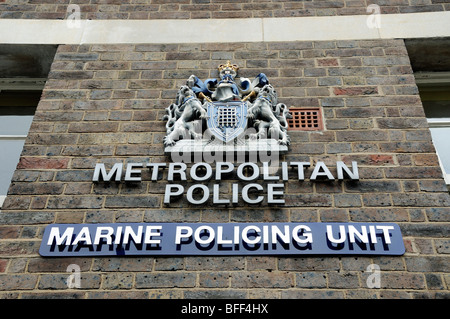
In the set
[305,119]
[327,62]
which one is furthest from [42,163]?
[327,62]

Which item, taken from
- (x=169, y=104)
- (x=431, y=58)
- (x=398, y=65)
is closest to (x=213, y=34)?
(x=169, y=104)

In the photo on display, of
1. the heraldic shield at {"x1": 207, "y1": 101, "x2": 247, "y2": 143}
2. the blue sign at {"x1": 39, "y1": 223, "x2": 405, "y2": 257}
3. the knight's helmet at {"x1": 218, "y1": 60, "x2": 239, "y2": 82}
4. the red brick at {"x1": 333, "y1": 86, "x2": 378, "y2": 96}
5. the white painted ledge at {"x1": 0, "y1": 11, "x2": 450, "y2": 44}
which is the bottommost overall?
the blue sign at {"x1": 39, "y1": 223, "x2": 405, "y2": 257}

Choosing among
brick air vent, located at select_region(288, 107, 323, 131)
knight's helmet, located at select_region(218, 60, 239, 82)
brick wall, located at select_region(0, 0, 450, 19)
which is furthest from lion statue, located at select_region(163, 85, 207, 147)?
brick wall, located at select_region(0, 0, 450, 19)

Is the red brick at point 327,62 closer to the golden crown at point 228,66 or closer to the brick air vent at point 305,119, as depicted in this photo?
the brick air vent at point 305,119

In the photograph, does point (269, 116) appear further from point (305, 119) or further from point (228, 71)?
point (228, 71)

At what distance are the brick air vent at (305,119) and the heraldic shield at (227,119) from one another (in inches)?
17.7

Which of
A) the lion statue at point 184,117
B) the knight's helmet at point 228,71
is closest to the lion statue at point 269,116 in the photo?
the knight's helmet at point 228,71

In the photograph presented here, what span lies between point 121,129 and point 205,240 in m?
1.41

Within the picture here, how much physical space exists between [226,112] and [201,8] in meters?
1.63

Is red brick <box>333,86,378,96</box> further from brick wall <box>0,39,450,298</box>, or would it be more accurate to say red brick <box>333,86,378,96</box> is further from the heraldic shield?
the heraldic shield

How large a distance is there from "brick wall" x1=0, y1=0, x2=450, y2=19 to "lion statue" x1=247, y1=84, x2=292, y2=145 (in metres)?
1.28

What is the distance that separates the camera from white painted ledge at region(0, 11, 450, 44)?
5340 mm

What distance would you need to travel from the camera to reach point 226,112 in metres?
4.64

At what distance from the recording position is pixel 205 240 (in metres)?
3.91
